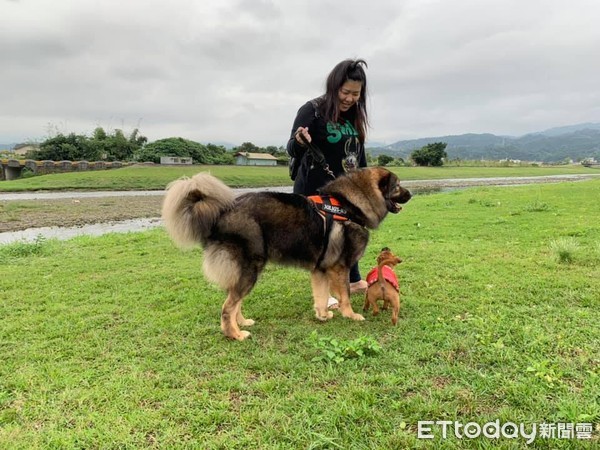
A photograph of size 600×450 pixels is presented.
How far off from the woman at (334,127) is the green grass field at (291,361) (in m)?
1.53

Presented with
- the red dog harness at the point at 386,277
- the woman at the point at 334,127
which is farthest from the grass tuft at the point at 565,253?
the woman at the point at 334,127

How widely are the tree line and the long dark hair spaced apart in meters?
52.3

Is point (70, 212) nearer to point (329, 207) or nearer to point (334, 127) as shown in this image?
point (334, 127)

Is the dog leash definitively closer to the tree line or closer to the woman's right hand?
the woman's right hand

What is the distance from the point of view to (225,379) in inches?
128

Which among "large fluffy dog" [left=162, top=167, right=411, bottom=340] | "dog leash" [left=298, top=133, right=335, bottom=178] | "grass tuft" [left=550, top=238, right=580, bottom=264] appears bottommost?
"grass tuft" [left=550, top=238, right=580, bottom=264]

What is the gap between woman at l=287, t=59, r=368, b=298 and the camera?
178 inches

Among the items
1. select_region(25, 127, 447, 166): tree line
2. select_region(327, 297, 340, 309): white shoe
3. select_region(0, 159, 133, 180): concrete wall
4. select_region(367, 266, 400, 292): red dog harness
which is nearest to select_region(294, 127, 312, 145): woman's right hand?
select_region(367, 266, 400, 292): red dog harness

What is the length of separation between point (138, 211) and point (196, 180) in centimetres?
1625

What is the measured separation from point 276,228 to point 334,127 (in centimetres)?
155

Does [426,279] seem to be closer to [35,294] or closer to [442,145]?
[35,294]

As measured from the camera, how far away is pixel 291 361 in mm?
3488

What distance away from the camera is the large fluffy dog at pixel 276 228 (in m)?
3.91

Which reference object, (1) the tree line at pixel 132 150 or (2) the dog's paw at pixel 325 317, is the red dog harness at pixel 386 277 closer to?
(2) the dog's paw at pixel 325 317
